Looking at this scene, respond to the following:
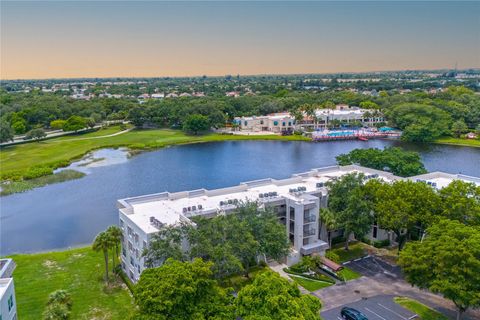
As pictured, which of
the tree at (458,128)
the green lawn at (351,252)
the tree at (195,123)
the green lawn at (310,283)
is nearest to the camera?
the green lawn at (310,283)

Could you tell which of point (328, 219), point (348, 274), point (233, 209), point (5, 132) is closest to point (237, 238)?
point (233, 209)

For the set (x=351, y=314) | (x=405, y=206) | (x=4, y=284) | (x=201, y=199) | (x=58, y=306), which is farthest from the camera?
(x=201, y=199)

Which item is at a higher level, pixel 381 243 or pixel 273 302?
pixel 273 302

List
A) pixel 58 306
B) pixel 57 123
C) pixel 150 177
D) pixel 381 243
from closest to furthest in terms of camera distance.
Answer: pixel 58 306
pixel 381 243
pixel 150 177
pixel 57 123

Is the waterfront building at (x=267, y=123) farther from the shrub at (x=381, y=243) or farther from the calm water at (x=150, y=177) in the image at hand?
the shrub at (x=381, y=243)

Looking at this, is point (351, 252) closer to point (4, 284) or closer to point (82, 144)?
point (4, 284)

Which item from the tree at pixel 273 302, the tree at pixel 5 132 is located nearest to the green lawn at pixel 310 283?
the tree at pixel 273 302

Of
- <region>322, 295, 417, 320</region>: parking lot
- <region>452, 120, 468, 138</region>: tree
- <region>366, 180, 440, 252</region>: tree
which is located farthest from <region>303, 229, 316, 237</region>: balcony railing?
<region>452, 120, 468, 138</region>: tree
